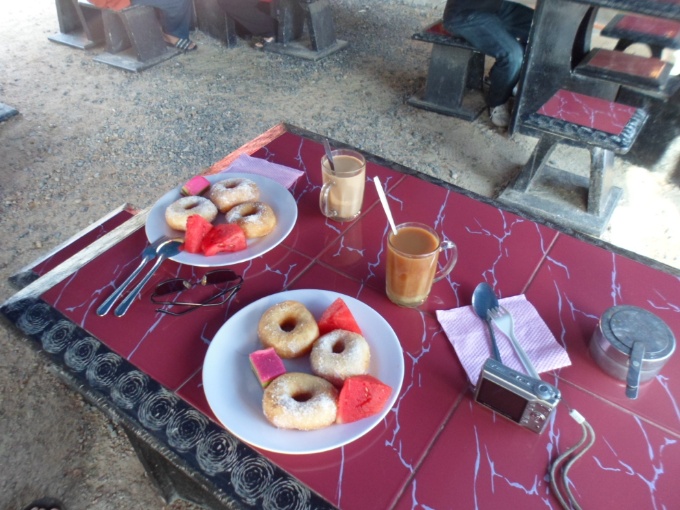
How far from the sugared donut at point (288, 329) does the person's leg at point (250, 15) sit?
12.8 feet

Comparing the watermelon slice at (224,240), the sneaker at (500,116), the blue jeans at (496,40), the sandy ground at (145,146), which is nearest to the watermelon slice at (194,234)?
the watermelon slice at (224,240)

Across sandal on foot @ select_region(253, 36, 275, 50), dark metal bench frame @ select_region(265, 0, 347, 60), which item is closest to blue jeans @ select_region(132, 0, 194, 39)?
sandal on foot @ select_region(253, 36, 275, 50)

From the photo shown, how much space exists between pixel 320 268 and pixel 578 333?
1.93 ft

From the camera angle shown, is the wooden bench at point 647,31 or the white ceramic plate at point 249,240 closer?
the white ceramic plate at point 249,240

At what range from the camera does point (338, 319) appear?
95 centimetres

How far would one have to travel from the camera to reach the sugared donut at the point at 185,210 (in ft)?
3.95

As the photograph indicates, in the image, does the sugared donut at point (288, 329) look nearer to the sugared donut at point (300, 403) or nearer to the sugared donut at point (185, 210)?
the sugared donut at point (300, 403)

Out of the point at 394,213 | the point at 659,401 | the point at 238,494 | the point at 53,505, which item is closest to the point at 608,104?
the point at 394,213

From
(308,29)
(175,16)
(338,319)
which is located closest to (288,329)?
(338,319)

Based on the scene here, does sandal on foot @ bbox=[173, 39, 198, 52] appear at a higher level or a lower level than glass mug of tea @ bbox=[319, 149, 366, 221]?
lower

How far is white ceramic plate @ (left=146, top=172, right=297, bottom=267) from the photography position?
115 centimetres

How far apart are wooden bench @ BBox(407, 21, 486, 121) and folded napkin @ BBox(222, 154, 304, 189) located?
209 centimetres

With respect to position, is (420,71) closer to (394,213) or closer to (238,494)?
(394,213)

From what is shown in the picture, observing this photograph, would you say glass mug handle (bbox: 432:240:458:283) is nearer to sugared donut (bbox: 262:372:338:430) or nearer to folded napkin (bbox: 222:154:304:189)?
sugared donut (bbox: 262:372:338:430)
